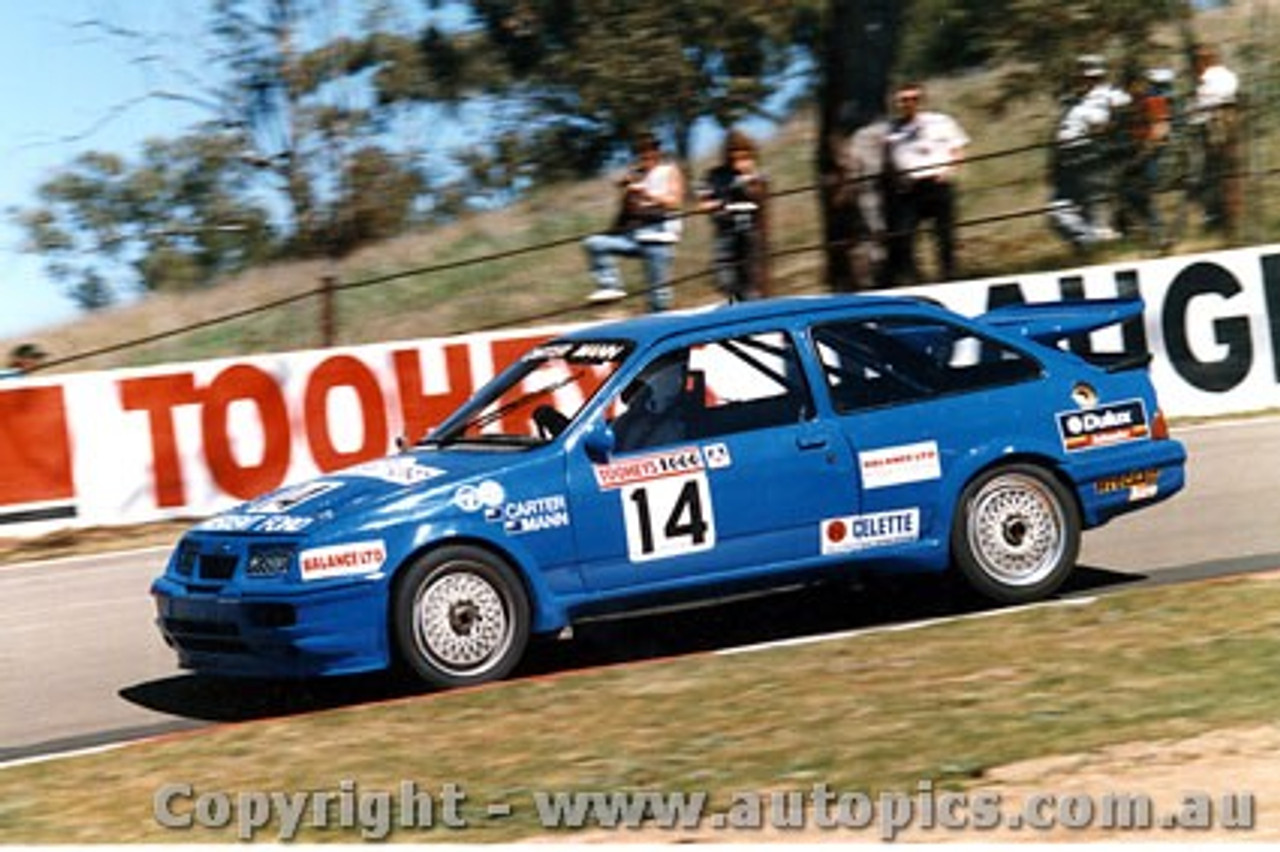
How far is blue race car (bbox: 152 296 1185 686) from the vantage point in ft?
31.2

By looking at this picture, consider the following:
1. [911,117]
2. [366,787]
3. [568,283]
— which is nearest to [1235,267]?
[911,117]

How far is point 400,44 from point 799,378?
780 inches

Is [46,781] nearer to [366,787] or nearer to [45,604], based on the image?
[366,787]

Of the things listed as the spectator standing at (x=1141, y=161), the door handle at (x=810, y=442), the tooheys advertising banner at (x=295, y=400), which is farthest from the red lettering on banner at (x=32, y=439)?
the spectator standing at (x=1141, y=161)

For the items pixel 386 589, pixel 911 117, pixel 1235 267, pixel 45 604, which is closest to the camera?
pixel 386 589

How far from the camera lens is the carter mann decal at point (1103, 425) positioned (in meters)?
10.6

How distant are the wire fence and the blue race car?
952cm

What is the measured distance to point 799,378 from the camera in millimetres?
10320

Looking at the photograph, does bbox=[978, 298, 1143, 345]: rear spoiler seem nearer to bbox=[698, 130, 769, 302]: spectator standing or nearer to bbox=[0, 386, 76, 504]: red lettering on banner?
bbox=[0, 386, 76, 504]: red lettering on banner

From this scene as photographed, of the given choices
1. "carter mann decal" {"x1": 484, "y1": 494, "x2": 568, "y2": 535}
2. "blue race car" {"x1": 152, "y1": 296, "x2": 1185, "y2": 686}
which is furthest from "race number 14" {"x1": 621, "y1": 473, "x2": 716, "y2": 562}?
"carter mann decal" {"x1": 484, "y1": 494, "x2": 568, "y2": 535}

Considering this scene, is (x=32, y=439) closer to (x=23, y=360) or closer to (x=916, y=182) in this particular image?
(x=23, y=360)

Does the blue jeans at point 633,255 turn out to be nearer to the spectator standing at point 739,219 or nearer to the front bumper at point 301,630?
the spectator standing at point 739,219

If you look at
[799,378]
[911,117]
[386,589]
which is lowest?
[386,589]

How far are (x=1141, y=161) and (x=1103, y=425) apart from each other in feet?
40.1
